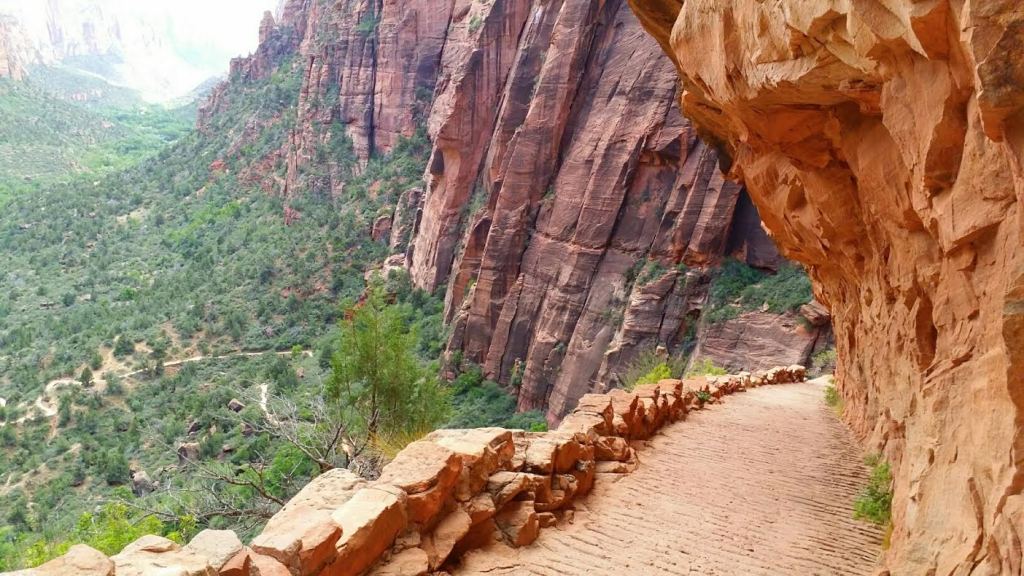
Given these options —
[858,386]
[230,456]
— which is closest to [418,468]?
[858,386]

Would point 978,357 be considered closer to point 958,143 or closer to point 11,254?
point 958,143

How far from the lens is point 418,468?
17.3 feet

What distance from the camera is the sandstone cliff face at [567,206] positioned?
27.8 metres

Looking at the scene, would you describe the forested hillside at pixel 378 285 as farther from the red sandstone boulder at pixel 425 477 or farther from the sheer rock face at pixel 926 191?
the sheer rock face at pixel 926 191

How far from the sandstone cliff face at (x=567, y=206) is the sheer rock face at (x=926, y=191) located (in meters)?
18.9

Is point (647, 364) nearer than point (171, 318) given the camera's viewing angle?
Yes

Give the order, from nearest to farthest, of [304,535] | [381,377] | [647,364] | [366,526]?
[304,535], [366,526], [381,377], [647,364]

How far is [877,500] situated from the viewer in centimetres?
742

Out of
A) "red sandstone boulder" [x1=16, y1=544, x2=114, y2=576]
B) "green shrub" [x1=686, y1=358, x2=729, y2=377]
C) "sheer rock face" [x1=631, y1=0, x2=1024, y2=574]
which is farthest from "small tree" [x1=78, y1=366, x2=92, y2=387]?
"red sandstone boulder" [x1=16, y1=544, x2=114, y2=576]

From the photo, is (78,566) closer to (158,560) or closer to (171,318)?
(158,560)

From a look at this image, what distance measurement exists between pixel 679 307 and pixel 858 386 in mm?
16090

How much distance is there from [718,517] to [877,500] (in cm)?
204

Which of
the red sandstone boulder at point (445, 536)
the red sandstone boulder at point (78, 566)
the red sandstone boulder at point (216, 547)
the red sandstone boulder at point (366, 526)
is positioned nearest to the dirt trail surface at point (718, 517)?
the red sandstone boulder at point (445, 536)

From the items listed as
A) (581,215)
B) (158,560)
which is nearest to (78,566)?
(158,560)
